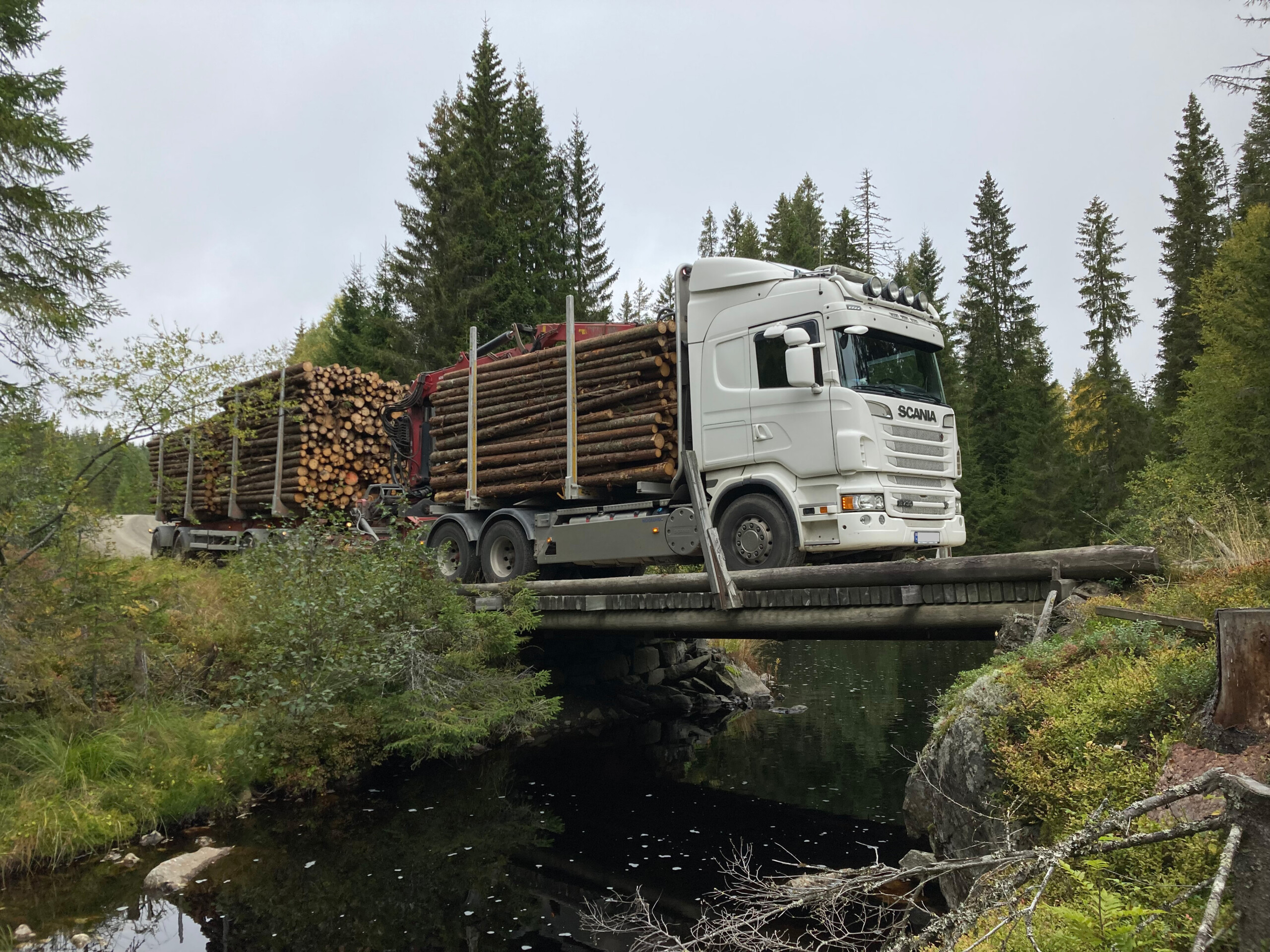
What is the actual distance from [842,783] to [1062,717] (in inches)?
206

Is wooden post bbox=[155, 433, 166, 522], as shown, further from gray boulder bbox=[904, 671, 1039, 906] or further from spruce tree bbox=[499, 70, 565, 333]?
gray boulder bbox=[904, 671, 1039, 906]

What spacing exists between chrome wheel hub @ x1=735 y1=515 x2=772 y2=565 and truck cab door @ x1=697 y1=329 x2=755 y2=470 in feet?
2.05

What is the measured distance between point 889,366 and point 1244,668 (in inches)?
224

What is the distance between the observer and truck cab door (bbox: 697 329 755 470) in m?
9.02

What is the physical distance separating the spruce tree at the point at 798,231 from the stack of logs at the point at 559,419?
85.5 ft

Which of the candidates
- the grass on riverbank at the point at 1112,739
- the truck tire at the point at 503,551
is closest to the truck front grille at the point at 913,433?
the grass on riverbank at the point at 1112,739

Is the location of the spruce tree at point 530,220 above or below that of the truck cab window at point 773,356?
above

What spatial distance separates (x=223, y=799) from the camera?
27.1 ft

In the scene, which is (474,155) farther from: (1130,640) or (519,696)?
(1130,640)

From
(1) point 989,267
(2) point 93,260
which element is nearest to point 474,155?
(2) point 93,260

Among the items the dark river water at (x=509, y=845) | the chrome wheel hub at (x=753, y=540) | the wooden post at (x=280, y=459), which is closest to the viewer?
the dark river water at (x=509, y=845)

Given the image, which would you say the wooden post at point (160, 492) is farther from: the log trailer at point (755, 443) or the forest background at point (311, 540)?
the log trailer at point (755, 443)

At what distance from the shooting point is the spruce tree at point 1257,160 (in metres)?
25.6

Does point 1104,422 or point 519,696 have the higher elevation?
point 1104,422
